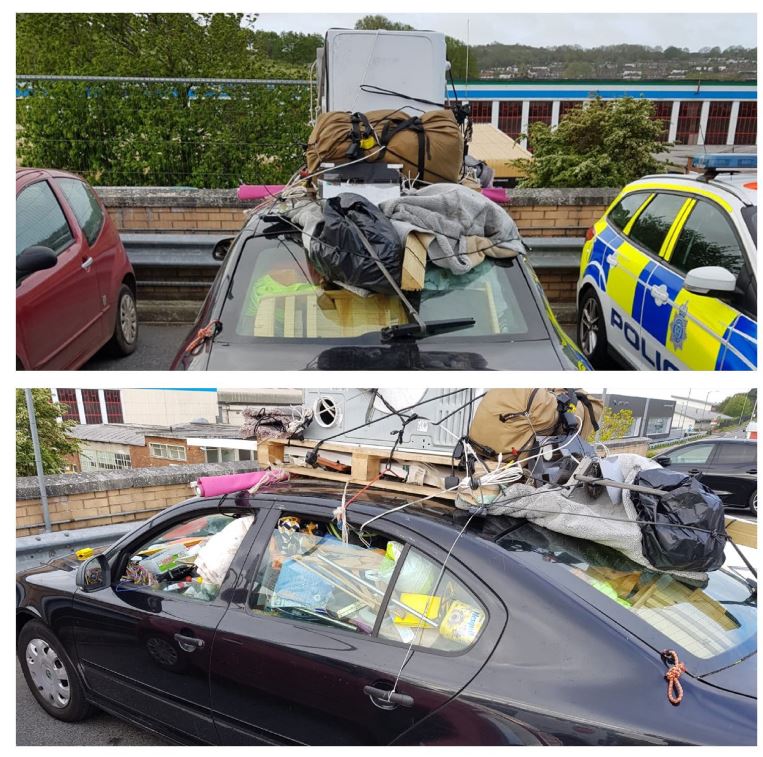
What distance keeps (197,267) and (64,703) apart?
4.33 m

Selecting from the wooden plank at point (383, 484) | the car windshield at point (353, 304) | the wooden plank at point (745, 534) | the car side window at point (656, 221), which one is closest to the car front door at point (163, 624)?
the wooden plank at point (383, 484)

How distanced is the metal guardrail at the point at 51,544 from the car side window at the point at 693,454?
215 inches

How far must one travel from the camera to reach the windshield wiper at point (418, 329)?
3479 millimetres

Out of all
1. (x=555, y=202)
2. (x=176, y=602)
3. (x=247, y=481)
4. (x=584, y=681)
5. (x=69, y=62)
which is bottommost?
(x=176, y=602)

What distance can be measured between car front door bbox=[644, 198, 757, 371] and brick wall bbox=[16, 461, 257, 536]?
4349 mm

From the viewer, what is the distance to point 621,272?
5.52 metres

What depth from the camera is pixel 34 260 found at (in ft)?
14.4

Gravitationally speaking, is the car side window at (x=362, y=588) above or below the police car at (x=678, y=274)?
below

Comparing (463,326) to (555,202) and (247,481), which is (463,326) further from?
(555,202)

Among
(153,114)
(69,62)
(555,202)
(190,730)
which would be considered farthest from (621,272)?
(69,62)

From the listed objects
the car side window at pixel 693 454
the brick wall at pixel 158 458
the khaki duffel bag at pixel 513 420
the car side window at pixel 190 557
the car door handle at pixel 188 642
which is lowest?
the brick wall at pixel 158 458

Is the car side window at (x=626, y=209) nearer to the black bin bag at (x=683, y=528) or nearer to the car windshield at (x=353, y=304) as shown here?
the car windshield at (x=353, y=304)

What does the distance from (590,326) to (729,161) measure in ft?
5.78

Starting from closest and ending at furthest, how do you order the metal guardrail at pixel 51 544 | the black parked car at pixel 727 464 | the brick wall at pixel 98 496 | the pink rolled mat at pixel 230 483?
the pink rolled mat at pixel 230 483, the metal guardrail at pixel 51 544, the brick wall at pixel 98 496, the black parked car at pixel 727 464
